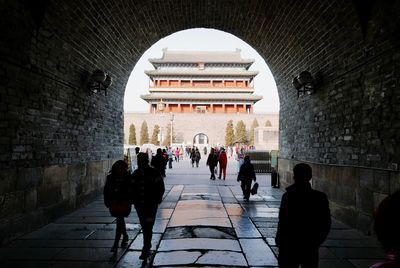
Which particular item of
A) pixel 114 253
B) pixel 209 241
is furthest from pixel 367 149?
pixel 114 253

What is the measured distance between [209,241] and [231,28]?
8446mm

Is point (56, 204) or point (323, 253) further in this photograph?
point (56, 204)

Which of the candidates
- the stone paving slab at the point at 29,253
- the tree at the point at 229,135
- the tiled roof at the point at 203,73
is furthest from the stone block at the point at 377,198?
the tiled roof at the point at 203,73

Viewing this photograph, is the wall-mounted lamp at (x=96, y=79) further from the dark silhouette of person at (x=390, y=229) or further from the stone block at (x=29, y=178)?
the dark silhouette of person at (x=390, y=229)

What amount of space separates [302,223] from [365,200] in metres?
4.05

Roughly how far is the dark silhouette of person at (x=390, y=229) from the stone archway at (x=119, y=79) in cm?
470

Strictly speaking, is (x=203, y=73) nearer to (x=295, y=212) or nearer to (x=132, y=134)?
(x=132, y=134)

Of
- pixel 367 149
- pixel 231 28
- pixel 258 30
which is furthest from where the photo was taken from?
pixel 231 28

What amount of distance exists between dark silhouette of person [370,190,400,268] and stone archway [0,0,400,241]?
15.4ft

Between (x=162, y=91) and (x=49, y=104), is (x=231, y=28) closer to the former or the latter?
(x=49, y=104)

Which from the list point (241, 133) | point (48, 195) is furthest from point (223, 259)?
point (241, 133)

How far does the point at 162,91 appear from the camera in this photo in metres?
60.2

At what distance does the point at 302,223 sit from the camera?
3.22 m

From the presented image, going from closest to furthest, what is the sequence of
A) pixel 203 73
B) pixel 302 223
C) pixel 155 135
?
pixel 302 223 < pixel 155 135 < pixel 203 73
